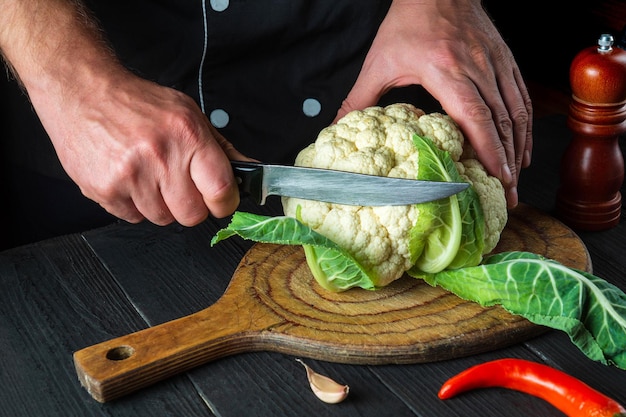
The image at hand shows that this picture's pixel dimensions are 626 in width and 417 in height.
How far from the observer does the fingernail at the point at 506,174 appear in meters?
1.35

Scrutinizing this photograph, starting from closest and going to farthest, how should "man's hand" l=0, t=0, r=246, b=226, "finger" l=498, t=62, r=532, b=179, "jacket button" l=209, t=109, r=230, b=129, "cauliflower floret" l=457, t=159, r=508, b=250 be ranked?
"man's hand" l=0, t=0, r=246, b=226 → "cauliflower floret" l=457, t=159, r=508, b=250 → "finger" l=498, t=62, r=532, b=179 → "jacket button" l=209, t=109, r=230, b=129

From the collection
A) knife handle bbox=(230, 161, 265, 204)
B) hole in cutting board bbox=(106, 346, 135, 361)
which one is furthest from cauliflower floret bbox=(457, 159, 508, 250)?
hole in cutting board bbox=(106, 346, 135, 361)

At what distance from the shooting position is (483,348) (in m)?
1.14

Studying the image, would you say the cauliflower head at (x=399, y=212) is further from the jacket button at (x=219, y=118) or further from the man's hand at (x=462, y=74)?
the jacket button at (x=219, y=118)

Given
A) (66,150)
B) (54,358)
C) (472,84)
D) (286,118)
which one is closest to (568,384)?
(472,84)

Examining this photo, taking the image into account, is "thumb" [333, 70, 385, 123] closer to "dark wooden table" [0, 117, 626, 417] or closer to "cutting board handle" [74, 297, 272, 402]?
"dark wooden table" [0, 117, 626, 417]

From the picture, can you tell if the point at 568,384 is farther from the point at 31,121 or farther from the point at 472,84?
the point at 31,121

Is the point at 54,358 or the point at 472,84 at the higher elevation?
the point at 472,84

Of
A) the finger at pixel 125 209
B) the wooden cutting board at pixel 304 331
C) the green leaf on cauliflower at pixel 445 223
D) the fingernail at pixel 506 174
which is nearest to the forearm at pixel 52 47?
the finger at pixel 125 209

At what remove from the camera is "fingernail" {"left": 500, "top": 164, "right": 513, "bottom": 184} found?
53.3 inches

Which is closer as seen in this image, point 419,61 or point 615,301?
point 615,301

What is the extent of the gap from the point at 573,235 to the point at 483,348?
1.18 feet

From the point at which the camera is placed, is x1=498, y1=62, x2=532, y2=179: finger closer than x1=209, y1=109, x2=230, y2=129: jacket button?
Yes

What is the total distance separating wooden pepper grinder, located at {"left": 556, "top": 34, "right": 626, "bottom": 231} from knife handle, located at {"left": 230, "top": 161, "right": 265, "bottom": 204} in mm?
583
